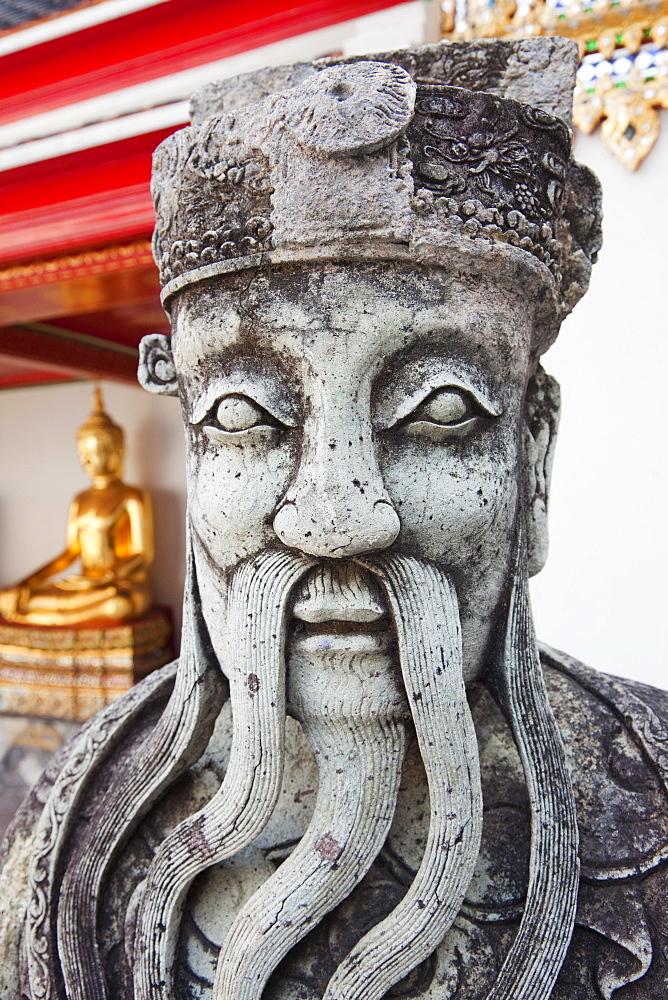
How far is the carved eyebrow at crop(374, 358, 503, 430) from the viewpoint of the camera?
787 mm

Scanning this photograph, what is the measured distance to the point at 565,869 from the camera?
84 centimetres

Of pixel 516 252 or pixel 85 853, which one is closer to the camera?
pixel 516 252

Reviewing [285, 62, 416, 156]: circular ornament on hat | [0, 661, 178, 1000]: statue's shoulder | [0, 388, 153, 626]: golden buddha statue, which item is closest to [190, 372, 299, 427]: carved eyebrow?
[285, 62, 416, 156]: circular ornament on hat

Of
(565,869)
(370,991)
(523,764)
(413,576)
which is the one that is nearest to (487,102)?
(413,576)

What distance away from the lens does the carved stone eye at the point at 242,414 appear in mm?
810

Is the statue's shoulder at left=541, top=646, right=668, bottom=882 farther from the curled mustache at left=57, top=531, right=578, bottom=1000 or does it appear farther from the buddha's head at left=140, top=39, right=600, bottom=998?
the buddha's head at left=140, top=39, right=600, bottom=998

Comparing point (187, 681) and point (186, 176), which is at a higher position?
point (186, 176)

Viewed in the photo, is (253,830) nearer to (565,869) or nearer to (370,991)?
(370,991)

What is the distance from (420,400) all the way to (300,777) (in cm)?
50

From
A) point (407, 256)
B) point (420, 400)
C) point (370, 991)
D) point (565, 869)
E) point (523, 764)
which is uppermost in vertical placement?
point (407, 256)

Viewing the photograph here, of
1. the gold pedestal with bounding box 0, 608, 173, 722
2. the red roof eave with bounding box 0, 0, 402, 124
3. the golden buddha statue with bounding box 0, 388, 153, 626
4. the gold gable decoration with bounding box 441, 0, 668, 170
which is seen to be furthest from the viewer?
the golden buddha statue with bounding box 0, 388, 153, 626

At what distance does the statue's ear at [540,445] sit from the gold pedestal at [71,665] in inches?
136

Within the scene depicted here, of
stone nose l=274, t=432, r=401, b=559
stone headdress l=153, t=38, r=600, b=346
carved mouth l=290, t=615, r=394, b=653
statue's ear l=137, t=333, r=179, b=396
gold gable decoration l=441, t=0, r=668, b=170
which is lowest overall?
carved mouth l=290, t=615, r=394, b=653

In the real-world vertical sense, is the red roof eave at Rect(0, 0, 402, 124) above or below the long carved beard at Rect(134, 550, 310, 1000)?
above
